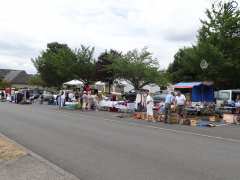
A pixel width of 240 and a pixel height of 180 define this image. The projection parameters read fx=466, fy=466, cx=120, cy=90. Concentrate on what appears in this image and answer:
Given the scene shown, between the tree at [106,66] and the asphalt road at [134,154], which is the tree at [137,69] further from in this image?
the asphalt road at [134,154]

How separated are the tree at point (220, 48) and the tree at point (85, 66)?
2214 centimetres

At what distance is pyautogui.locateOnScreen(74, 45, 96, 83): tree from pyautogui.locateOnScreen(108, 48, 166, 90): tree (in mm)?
3173

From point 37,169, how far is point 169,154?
360cm

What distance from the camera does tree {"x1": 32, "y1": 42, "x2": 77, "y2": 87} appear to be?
61.3 meters

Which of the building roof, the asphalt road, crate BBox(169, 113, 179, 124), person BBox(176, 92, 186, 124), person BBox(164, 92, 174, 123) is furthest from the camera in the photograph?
the building roof

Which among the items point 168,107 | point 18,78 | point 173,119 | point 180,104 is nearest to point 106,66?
point 180,104

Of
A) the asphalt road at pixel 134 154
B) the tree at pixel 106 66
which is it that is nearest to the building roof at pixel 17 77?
the tree at pixel 106 66

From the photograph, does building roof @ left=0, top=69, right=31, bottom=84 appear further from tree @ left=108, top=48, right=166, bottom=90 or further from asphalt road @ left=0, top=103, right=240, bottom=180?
asphalt road @ left=0, top=103, right=240, bottom=180

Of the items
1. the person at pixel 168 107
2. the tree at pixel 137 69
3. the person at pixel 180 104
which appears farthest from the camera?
the tree at pixel 137 69

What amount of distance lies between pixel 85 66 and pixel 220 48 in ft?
84.5

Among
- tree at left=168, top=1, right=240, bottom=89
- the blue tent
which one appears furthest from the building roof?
the blue tent

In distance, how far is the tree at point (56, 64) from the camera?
61281 mm

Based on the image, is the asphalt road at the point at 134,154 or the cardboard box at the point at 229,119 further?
the cardboard box at the point at 229,119

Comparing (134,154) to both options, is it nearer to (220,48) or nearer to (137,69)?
(220,48)
